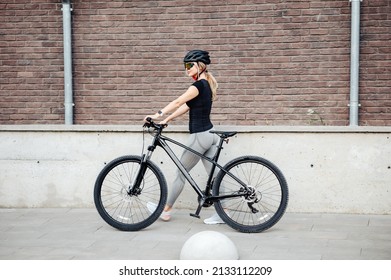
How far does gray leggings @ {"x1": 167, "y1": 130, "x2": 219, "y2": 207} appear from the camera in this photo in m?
8.52

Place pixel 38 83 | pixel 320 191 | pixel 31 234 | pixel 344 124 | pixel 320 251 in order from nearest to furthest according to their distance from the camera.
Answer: pixel 320 251, pixel 31 234, pixel 320 191, pixel 344 124, pixel 38 83

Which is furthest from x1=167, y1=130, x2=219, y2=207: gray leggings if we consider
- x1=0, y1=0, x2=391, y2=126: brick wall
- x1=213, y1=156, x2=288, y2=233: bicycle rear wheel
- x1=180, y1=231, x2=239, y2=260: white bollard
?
x1=180, y1=231, x2=239, y2=260: white bollard

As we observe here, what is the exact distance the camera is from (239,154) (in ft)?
30.9

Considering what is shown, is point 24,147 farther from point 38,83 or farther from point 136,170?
point 136,170

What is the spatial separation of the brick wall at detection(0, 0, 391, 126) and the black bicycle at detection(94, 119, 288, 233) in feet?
4.14

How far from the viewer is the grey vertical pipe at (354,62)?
9.59m

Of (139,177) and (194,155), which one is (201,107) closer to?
(194,155)

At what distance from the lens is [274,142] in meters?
9.33

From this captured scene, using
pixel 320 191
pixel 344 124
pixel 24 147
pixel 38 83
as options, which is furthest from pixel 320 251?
pixel 38 83

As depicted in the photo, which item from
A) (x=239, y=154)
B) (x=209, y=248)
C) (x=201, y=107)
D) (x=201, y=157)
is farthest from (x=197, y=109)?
(x=209, y=248)

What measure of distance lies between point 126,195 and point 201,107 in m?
1.28

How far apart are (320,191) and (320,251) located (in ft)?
6.38

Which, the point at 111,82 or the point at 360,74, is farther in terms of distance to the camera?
the point at 111,82

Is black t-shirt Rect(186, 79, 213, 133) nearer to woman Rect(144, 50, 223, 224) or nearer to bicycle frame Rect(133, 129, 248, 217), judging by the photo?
woman Rect(144, 50, 223, 224)
